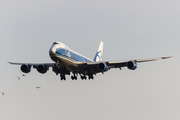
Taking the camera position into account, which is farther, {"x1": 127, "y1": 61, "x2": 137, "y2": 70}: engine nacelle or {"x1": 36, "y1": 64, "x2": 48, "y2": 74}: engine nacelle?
{"x1": 36, "y1": 64, "x2": 48, "y2": 74}: engine nacelle

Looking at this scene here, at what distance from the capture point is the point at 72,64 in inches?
2611

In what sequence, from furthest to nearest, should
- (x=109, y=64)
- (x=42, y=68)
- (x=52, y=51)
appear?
(x=42, y=68)
(x=109, y=64)
(x=52, y=51)

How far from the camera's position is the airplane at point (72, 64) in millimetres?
63625

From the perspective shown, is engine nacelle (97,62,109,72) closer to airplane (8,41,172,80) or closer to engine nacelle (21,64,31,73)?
airplane (8,41,172,80)

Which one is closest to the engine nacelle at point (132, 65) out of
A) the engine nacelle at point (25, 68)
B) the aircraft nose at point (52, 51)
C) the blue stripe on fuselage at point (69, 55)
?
the blue stripe on fuselage at point (69, 55)

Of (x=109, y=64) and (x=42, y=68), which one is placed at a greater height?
(x=109, y=64)

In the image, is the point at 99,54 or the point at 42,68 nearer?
the point at 42,68

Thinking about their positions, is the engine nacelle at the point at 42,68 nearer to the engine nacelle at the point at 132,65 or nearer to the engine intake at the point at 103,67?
the engine intake at the point at 103,67

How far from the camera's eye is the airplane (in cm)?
6362

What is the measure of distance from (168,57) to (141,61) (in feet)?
19.6

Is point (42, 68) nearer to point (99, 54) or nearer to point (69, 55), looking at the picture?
point (69, 55)

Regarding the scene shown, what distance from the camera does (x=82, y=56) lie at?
235 feet

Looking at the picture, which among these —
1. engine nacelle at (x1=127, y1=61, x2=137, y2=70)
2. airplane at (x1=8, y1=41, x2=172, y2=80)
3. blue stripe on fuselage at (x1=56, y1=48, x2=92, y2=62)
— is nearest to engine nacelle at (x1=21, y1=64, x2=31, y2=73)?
airplane at (x1=8, y1=41, x2=172, y2=80)

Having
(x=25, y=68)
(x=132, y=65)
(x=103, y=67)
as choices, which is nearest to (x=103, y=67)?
(x=103, y=67)
